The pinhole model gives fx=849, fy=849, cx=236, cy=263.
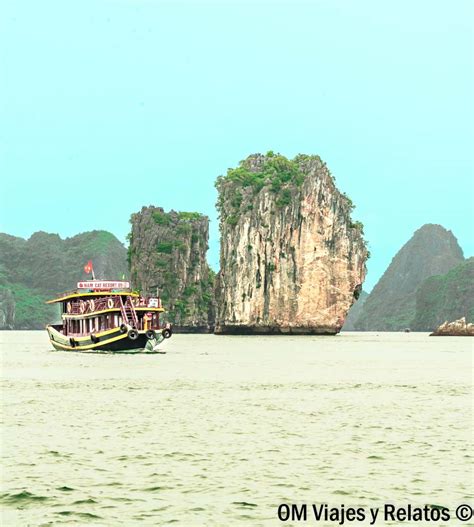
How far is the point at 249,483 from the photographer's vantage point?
1608 centimetres

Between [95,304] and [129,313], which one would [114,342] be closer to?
[129,313]

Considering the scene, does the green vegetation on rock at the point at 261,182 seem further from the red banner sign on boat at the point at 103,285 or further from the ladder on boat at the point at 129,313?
the ladder on boat at the point at 129,313

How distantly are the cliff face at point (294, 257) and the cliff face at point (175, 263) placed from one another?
1007 inches

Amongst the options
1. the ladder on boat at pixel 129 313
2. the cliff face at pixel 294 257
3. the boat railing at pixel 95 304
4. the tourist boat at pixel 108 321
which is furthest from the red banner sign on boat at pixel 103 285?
the cliff face at pixel 294 257

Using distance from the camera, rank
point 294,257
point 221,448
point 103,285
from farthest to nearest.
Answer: point 294,257, point 103,285, point 221,448

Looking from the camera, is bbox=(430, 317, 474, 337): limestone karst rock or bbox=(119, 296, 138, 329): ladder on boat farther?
bbox=(430, 317, 474, 337): limestone karst rock

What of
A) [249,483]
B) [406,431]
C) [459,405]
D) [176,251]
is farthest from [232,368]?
[176,251]

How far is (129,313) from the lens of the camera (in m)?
64.1

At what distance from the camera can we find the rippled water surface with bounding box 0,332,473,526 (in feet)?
48.0

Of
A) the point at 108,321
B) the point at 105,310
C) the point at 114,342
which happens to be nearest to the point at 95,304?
the point at 108,321

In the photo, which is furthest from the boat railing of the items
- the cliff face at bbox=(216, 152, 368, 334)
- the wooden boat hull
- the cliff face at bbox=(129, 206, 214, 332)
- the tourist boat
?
the cliff face at bbox=(129, 206, 214, 332)

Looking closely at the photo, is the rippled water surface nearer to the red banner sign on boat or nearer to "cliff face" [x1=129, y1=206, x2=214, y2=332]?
the red banner sign on boat

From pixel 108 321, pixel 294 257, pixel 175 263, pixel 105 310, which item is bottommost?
pixel 108 321

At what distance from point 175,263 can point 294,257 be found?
119ft
